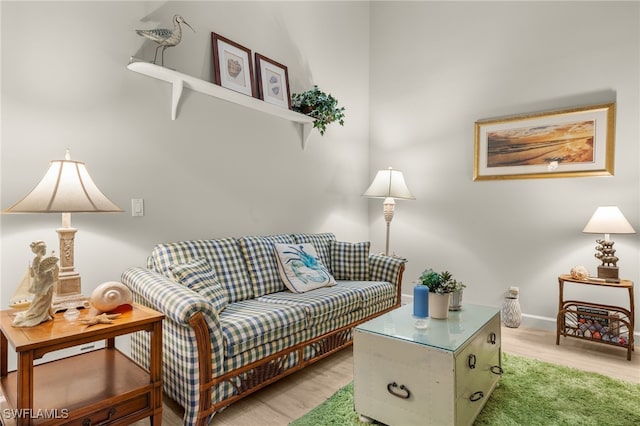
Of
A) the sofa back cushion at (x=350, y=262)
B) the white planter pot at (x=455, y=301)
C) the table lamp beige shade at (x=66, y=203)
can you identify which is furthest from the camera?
the sofa back cushion at (x=350, y=262)

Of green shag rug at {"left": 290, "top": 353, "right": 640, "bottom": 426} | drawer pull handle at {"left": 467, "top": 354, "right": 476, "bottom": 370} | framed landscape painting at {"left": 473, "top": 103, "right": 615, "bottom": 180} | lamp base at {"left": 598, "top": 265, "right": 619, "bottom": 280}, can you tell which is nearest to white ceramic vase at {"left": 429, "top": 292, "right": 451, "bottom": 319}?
drawer pull handle at {"left": 467, "top": 354, "right": 476, "bottom": 370}

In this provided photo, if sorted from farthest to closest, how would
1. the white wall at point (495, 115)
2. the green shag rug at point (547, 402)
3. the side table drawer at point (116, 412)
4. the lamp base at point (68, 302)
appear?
the white wall at point (495, 115) < the green shag rug at point (547, 402) < the lamp base at point (68, 302) < the side table drawer at point (116, 412)

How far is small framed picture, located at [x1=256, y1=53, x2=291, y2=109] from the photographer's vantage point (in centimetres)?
303

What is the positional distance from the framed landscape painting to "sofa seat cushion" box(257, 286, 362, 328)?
191 cm

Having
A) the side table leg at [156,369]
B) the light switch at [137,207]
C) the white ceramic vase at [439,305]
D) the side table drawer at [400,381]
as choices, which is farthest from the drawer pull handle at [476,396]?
the light switch at [137,207]

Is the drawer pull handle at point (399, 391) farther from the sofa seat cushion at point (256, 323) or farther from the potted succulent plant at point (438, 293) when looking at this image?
the sofa seat cushion at point (256, 323)

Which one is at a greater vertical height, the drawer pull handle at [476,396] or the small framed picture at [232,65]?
the small framed picture at [232,65]

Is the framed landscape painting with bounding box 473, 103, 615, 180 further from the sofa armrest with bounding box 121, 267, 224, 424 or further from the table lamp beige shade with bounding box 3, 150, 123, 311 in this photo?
the table lamp beige shade with bounding box 3, 150, 123, 311

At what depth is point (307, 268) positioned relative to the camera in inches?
111

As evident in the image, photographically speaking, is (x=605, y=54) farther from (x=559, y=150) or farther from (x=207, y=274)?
(x=207, y=274)

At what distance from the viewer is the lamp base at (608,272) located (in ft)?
8.88

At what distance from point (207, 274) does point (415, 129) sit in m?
2.82

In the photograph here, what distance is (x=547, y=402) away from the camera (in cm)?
195

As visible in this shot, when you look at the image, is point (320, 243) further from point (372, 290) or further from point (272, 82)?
point (272, 82)
